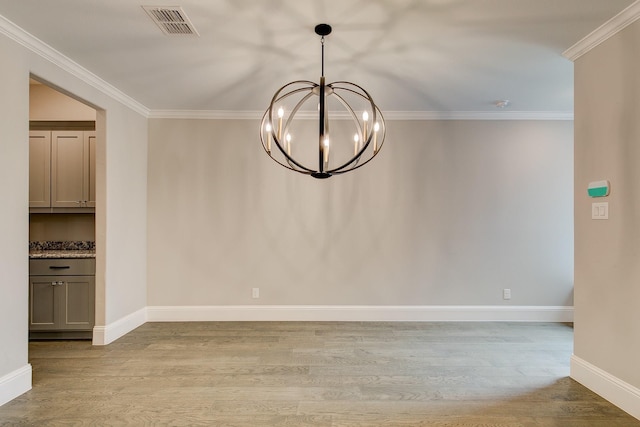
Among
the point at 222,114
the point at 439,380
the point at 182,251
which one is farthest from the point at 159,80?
the point at 439,380

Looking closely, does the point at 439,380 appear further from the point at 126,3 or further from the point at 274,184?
the point at 126,3

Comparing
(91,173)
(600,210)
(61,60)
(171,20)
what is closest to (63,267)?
(91,173)

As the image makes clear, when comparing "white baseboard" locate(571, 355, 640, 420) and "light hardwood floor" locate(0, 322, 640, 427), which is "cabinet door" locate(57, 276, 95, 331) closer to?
"light hardwood floor" locate(0, 322, 640, 427)

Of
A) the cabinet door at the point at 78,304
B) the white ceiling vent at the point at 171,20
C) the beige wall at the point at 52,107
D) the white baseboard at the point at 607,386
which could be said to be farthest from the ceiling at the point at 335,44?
the white baseboard at the point at 607,386

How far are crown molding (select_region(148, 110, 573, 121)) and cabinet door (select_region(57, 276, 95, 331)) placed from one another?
2.10 metres

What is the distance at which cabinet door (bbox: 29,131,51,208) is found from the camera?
13.2 feet

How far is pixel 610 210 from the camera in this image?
2.56 metres

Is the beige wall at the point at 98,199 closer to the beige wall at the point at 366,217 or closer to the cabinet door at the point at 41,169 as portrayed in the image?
the beige wall at the point at 366,217

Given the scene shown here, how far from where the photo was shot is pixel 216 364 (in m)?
3.19

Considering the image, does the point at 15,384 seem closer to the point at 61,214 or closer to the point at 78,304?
the point at 78,304

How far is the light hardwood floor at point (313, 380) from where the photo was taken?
7.78 feet

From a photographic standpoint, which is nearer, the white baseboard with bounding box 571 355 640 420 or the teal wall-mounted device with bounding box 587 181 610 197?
the white baseboard with bounding box 571 355 640 420

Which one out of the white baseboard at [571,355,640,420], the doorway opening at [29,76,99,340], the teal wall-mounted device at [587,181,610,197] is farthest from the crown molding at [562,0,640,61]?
the doorway opening at [29,76,99,340]

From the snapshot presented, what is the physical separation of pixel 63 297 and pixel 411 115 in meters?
4.33
